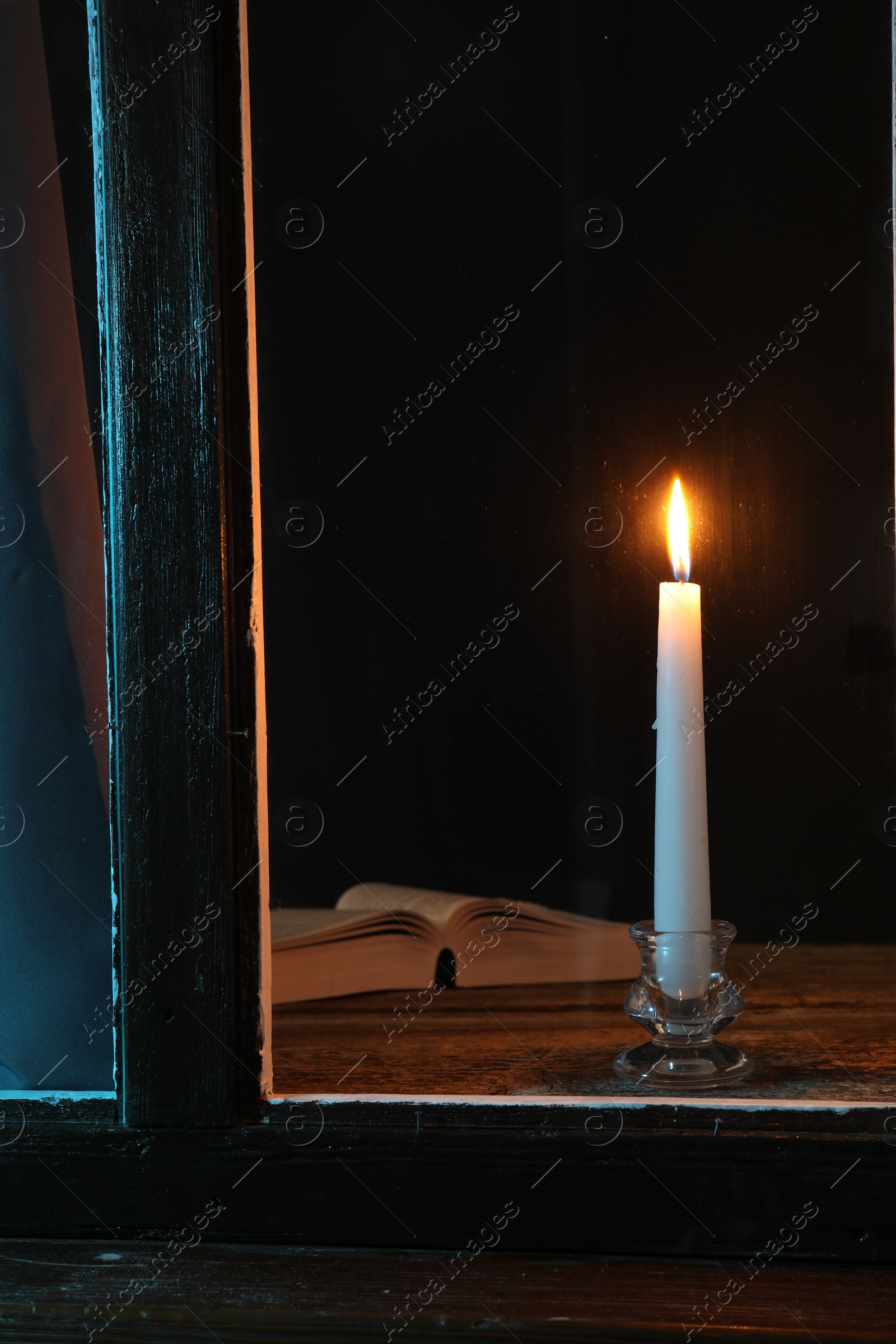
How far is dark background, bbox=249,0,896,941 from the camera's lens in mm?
702

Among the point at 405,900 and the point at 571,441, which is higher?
the point at 571,441

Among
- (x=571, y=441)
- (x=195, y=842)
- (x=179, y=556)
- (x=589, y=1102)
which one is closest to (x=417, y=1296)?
(x=589, y=1102)

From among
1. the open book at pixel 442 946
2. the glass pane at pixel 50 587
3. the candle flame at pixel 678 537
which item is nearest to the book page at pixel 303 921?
the open book at pixel 442 946

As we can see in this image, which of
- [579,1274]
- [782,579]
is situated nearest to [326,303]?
[782,579]

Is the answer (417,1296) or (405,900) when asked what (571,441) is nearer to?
(405,900)

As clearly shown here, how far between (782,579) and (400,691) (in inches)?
10.1

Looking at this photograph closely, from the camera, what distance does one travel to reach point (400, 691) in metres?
0.75

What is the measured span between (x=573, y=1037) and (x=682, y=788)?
0.53 ft

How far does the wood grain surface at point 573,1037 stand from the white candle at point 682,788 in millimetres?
76

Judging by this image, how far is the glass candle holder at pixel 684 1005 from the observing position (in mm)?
526

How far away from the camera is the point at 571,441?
72 centimetres

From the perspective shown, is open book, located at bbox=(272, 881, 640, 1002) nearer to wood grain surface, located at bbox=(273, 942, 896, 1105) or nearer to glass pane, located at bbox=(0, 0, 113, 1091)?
wood grain surface, located at bbox=(273, 942, 896, 1105)

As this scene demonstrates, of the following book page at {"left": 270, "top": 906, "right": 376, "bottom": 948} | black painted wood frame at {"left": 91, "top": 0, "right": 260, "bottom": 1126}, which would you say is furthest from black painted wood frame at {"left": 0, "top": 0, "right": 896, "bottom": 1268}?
book page at {"left": 270, "top": 906, "right": 376, "bottom": 948}

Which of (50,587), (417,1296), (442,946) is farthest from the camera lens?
(442,946)
